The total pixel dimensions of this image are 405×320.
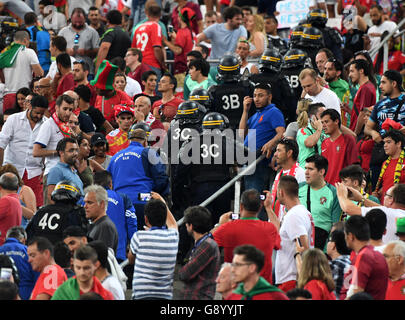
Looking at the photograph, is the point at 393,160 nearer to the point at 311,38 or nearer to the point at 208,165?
the point at 208,165

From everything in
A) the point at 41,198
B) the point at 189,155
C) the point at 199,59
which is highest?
the point at 199,59

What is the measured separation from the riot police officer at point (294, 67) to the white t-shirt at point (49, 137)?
149 inches

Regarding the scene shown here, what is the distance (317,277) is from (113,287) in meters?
1.71

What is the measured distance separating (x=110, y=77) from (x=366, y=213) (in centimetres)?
645

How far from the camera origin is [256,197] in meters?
8.77

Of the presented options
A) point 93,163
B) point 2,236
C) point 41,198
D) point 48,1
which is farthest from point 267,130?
point 48,1

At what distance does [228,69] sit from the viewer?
1307 centimetres

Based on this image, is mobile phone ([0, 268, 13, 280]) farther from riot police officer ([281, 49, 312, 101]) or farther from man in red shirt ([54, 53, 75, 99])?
riot police officer ([281, 49, 312, 101])

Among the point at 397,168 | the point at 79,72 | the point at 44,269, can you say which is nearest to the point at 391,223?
the point at 397,168

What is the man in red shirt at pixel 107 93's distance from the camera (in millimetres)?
14125

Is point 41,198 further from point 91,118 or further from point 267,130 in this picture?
point 267,130

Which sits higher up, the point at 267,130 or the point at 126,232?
the point at 267,130

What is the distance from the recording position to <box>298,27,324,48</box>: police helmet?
49.1ft

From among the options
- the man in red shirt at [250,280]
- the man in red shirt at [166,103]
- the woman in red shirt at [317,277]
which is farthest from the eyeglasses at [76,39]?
the man in red shirt at [250,280]
